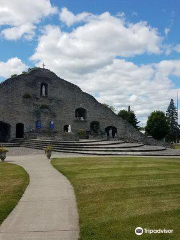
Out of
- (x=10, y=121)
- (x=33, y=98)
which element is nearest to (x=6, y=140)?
(x=10, y=121)

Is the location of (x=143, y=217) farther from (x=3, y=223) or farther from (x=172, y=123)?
(x=172, y=123)

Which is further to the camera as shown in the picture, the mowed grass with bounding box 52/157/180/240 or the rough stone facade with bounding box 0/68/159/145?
the rough stone facade with bounding box 0/68/159/145

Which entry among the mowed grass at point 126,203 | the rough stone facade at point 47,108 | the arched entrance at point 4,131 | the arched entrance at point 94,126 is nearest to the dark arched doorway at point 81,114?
the rough stone facade at point 47,108

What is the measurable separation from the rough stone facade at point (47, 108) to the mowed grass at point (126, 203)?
31399 mm

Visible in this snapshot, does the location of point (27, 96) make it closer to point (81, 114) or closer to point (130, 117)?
point (81, 114)

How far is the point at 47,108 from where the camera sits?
154 ft

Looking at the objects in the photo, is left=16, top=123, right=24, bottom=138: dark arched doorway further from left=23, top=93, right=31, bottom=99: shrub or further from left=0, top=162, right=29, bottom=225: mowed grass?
left=0, top=162, right=29, bottom=225: mowed grass

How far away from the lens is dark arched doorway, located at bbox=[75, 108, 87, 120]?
162 ft

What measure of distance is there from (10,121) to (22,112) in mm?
2354

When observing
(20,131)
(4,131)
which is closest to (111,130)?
(20,131)

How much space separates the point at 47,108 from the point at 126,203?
39889 millimetres

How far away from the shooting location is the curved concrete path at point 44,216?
5816 mm

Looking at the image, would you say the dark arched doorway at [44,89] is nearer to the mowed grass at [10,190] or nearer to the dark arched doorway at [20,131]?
the dark arched doorway at [20,131]

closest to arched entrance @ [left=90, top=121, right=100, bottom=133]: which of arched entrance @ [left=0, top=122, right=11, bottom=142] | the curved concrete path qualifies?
arched entrance @ [left=0, top=122, right=11, bottom=142]
